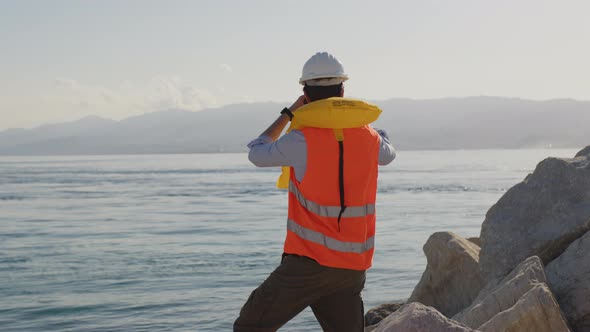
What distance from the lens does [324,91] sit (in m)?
3.92

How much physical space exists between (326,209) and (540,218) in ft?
12.5

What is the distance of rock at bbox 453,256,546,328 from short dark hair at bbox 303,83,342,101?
2.37 m

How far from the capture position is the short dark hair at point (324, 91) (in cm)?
392

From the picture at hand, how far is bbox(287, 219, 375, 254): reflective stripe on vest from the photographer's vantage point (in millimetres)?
3723

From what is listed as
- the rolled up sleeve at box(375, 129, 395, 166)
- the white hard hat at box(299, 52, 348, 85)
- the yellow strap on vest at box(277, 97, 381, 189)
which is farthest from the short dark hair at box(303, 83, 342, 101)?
the rolled up sleeve at box(375, 129, 395, 166)

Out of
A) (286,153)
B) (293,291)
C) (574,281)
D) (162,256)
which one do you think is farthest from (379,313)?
(162,256)

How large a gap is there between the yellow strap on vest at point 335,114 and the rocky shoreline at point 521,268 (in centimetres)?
117

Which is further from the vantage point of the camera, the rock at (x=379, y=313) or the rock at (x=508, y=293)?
the rock at (x=379, y=313)

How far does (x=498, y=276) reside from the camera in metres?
6.93

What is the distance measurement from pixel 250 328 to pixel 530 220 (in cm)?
389

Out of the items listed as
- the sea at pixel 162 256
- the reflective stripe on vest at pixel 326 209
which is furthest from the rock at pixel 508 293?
the sea at pixel 162 256

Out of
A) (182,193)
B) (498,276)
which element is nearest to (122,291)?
(498,276)

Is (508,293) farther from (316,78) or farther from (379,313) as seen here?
(379,313)

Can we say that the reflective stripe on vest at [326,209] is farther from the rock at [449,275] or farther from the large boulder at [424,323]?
the rock at [449,275]
